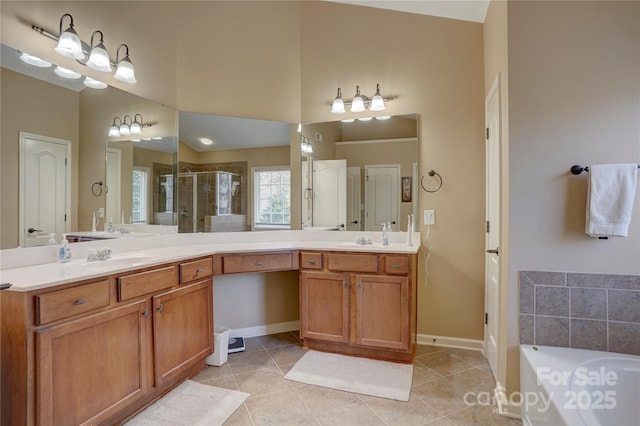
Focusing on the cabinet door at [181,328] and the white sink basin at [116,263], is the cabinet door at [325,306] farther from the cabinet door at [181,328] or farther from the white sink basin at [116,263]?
the white sink basin at [116,263]

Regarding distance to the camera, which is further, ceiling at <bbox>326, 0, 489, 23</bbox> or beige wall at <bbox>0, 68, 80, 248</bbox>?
ceiling at <bbox>326, 0, 489, 23</bbox>

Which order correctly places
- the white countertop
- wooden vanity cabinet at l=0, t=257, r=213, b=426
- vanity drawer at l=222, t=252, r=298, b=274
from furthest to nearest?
vanity drawer at l=222, t=252, r=298, b=274, the white countertop, wooden vanity cabinet at l=0, t=257, r=213, b=426

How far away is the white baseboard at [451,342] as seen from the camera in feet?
8.99

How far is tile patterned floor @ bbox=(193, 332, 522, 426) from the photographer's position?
1853 millimetres

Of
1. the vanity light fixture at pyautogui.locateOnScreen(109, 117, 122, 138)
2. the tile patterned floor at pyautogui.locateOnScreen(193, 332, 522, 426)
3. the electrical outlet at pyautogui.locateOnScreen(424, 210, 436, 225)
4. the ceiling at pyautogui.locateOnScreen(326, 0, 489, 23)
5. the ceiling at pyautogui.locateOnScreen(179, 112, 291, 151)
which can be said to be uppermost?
the ceiling at pyautogui.locateOnScreen(326, 0, 489, 23)

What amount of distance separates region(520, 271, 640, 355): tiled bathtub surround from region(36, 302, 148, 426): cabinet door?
7.14 ft

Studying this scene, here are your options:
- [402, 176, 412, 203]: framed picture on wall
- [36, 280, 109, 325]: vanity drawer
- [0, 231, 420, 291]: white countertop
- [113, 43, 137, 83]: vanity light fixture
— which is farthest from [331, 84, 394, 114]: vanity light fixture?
[36, 280, 109, 325]: vanity drawer

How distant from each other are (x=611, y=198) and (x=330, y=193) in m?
1.98

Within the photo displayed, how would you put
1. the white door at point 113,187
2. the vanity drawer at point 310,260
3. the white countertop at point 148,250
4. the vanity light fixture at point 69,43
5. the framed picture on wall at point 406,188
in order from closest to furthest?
1. the white countertop at point 148,250
2. the vanity light fixture at point 69,43
3. the white door at point 113,187
4. the vanity drawer at point 310,260
5. the framed picture on wall at point 406,188

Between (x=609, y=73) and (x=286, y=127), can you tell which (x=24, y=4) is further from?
(x=609, y=73)

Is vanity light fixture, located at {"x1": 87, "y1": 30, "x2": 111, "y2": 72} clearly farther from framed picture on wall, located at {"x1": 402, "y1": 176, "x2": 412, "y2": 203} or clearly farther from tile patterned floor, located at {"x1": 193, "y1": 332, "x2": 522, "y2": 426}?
framed picture on wall, located at {"x1": 402, "y1": 176, "x2": 412, "y2": 203}

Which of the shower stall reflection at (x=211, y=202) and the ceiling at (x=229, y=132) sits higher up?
the ceiling at (x=229, y=132)

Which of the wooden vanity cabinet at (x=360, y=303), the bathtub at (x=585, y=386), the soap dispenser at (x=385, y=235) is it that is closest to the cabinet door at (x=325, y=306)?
the wooden vanity cabinet at (x=360, y=303)

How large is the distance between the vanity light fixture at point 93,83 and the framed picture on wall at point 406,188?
238 centimetres
